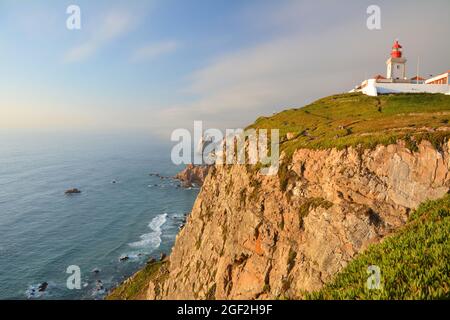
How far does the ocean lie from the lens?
184 ft

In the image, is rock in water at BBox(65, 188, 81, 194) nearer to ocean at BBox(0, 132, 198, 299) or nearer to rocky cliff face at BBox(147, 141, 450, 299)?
ocean at BBox(0, 132, 198, 299)

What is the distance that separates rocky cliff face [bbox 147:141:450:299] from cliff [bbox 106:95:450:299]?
83 mm

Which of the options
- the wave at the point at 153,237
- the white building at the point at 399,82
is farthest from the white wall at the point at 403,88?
the wave at the point at 153,237

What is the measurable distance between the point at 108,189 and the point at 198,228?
82.3 metres

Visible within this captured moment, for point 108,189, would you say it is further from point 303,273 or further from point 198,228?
point 303,273

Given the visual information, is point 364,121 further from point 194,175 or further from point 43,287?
point 194,175

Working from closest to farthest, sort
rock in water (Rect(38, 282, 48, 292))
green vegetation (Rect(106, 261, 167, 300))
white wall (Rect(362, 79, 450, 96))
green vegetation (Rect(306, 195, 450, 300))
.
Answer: green vegetation (Rect(306, 195, 450, 300))
green vegetation (Rect(106, 261, 167, 300))
rock in water (Rect(38, 282, 48, 292))
white wall (Rect(362, 79, 450, 96))

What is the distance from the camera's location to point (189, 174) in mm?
134875

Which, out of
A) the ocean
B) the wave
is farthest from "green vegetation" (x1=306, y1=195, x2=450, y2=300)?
the wave

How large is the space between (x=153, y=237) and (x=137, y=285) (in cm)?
2495

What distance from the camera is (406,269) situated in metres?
8.09

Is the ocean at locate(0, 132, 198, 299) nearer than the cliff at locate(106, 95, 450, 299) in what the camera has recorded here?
No

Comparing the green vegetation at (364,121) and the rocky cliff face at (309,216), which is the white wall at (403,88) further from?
the rocky cliff face at (309,216)
